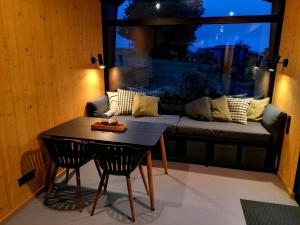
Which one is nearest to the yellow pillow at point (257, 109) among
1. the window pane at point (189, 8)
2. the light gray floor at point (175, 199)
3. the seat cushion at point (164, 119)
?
the light gray floor at point (175, 199)

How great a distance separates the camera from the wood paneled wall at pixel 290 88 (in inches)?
105

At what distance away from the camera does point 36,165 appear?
2604 mm

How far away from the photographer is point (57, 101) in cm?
292

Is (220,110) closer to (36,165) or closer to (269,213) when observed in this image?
(269,213)

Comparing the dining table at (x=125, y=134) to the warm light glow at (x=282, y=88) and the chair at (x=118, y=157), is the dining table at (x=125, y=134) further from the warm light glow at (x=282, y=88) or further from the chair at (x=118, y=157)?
the warm light glow at (x=282, y=88)

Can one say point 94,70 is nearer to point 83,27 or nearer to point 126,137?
point 83,27

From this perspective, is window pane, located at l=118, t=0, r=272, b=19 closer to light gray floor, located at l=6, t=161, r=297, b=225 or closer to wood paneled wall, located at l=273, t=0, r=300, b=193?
wood paneled wall, located at l=273, t=0, r=300, b=193

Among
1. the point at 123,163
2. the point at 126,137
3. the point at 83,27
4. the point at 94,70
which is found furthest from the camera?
the point at 94,70

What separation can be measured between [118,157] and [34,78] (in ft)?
4.19

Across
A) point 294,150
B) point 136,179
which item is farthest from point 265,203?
point 136,179

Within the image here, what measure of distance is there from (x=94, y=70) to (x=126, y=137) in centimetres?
183

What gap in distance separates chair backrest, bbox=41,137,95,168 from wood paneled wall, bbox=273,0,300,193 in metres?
2.32

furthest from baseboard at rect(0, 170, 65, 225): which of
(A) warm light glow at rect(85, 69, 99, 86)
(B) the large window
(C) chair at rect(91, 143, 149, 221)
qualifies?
(B) the large window

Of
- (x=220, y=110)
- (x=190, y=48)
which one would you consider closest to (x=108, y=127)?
(x=220, y=110)
